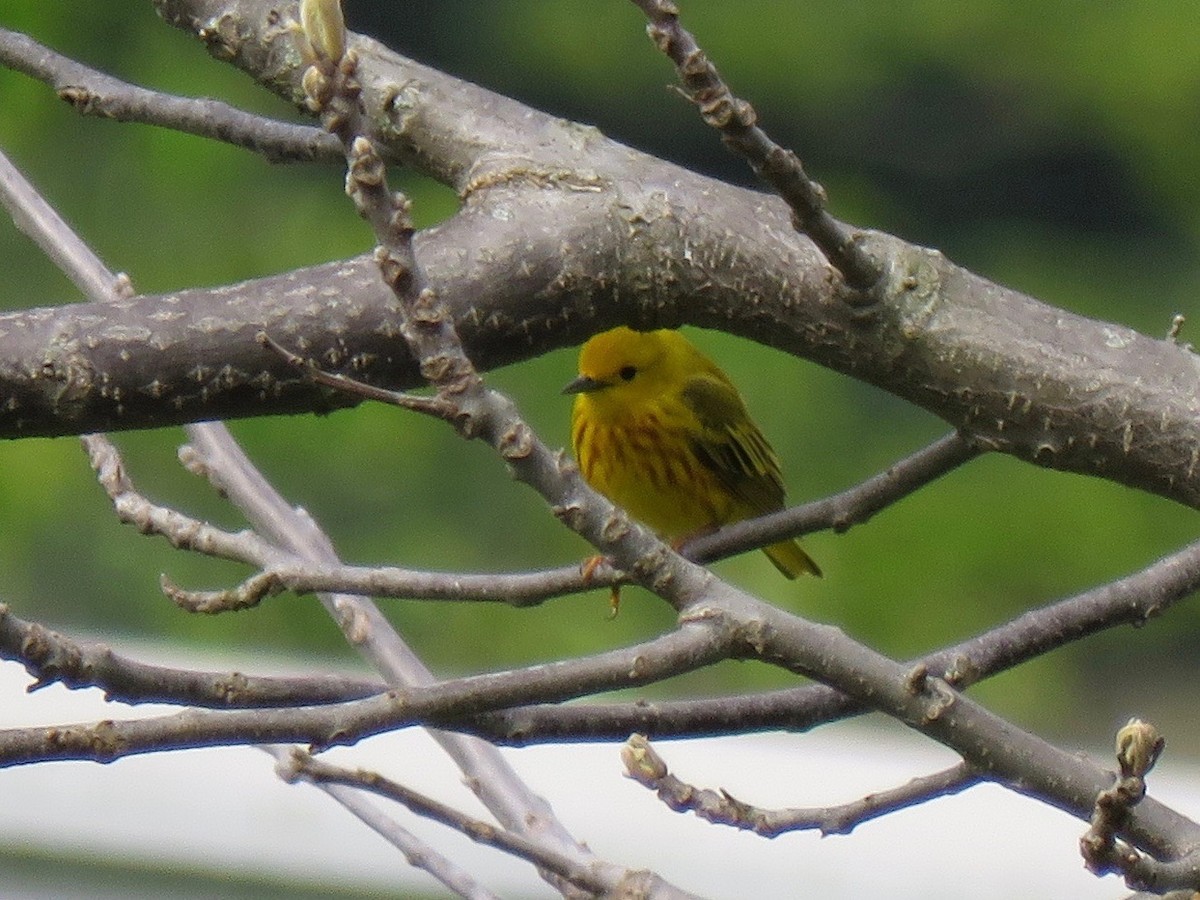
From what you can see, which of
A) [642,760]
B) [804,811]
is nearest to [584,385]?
[804,811]

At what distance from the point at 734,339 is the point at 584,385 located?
1.67 metres

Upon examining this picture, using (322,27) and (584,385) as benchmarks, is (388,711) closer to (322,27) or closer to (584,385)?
(322,27)

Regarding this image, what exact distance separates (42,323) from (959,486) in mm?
3767

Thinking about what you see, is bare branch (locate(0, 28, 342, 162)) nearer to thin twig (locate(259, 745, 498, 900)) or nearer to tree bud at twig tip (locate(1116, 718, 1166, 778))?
thin twig (locate(259, 745, 498, 900))

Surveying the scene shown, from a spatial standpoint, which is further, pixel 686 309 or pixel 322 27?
pixel 686 309

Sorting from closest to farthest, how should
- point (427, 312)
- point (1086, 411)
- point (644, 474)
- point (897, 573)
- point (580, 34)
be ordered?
1. point (427, 312)
2. point (1086, 411)
3. point (644, 474)
4. point (897, 573)
5. point (580, 34)

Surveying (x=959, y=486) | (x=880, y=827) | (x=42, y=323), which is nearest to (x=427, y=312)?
(x=42, y=323)

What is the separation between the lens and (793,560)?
3.17m

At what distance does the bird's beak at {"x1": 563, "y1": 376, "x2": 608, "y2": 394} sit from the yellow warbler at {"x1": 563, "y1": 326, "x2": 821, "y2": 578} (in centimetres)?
1

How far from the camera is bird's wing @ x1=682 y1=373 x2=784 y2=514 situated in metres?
2.93

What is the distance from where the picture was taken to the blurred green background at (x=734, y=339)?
13.5ft

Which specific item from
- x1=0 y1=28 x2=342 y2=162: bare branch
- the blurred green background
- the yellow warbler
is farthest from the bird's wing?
x1=0 y1=28 x2=342 y2=162: bare branch

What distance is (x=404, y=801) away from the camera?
97 centimetres

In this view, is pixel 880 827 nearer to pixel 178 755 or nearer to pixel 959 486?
pixel 178 755
